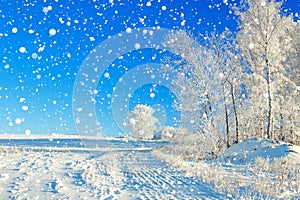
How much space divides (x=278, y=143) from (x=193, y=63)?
7.34 m

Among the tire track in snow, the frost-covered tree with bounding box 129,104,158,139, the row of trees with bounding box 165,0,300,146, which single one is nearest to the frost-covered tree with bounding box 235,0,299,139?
the row of trees with bounding box 165,0,300,146

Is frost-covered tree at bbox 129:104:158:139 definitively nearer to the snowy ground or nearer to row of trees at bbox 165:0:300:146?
row of trees at bbox 165:0:300:146

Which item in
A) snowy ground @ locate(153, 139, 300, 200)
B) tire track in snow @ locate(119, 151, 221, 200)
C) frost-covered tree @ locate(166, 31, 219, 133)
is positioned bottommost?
tire track in snow @ locate(119, 151, 221, 200)

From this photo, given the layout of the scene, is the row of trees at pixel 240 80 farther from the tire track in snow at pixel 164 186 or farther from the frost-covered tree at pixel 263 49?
the tire track in snow at pixel 164 186

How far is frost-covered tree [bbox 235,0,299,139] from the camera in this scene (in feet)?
65.7

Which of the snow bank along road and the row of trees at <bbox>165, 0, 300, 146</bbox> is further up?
the row of trees at <bbox>165, 0, 300, 146</bbox>

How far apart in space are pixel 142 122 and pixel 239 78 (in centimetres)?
3719

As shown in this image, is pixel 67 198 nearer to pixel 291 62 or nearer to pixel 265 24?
pixel 265 24

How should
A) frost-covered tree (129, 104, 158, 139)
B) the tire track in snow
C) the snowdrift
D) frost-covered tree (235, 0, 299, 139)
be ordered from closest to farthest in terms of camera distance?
1. the tire track in snow
2. the snowdrift
3. frost-covered tree (235, 0, 299, 139)
4. frost-covered tree (129, 104, 158, 139)

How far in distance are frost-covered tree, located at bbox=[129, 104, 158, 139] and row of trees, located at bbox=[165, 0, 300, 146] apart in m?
35.2

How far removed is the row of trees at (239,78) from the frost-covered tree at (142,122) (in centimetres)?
3517

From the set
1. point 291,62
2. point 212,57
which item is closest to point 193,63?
point 212,57

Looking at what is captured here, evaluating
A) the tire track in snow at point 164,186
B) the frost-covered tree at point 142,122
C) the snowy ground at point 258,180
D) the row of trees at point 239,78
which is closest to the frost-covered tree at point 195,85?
the row of trees at point 239,78

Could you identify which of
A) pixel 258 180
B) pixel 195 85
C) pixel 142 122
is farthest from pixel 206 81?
pixel 142 122
